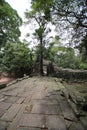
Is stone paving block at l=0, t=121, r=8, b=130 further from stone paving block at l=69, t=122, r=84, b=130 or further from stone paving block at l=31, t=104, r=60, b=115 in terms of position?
stone paving block at l=69, t=122, r=84, b=130

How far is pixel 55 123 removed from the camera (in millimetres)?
3207

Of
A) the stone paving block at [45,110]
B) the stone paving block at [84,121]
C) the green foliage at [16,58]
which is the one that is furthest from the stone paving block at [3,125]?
the green foliage at [16,58]

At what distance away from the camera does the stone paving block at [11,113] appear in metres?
3.45

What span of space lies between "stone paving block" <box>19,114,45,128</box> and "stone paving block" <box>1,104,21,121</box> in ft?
1.00

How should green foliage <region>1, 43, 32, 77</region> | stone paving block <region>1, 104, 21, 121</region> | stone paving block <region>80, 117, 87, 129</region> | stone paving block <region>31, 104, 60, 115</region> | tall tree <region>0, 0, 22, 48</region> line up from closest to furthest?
stone paving block <region>80, 117, 87, 129</region>
stone paving block <region>1, 104, 21, 121</region>
stone paving block <region>31, 104, 60, 115</region>
green foliage <region>1, 43, 32, 77</region>
tall tree <region>0, 0, 22, 48</region>

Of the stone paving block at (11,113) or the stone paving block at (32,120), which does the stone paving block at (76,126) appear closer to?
the stone paving block at (32,120)

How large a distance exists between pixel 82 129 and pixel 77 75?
58.6 feet

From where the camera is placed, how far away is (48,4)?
22.9 ft

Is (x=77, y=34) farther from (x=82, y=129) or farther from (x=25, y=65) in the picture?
(x=25, y=65)

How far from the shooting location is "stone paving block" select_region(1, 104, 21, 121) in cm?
345

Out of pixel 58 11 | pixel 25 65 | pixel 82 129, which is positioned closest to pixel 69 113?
pixel 82 129

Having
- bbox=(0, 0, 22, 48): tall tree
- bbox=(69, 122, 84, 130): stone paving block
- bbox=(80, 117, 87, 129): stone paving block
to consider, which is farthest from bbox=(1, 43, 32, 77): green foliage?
bbox=(69, 122, 84, 130): stone paving block

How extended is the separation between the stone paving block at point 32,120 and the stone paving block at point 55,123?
154 millimetres

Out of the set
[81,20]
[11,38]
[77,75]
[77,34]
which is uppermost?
[11,38]
